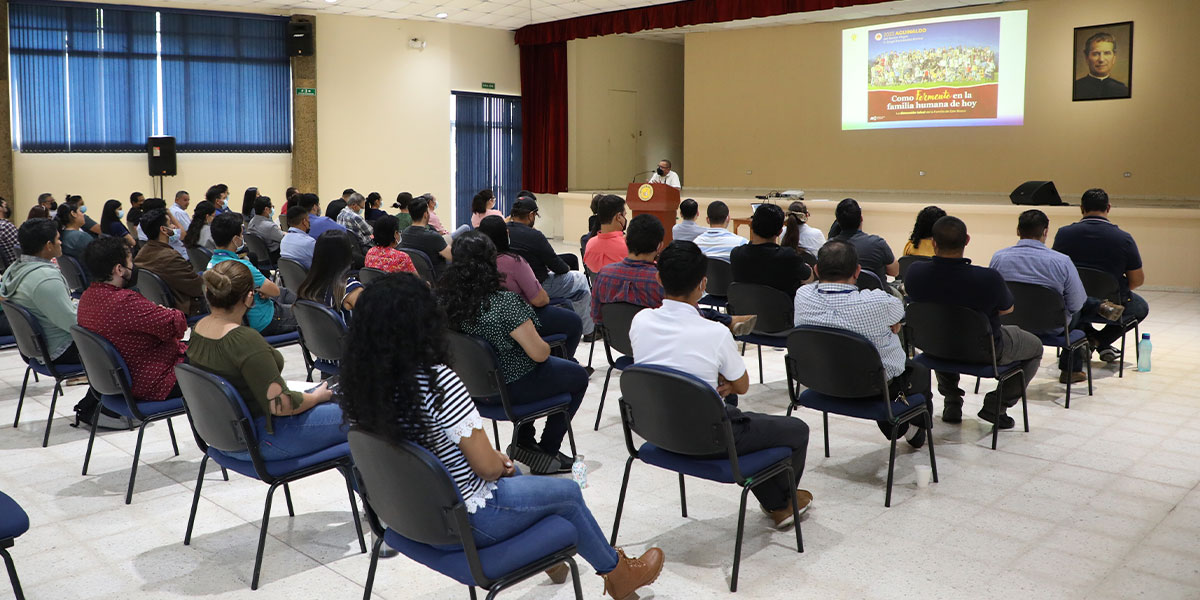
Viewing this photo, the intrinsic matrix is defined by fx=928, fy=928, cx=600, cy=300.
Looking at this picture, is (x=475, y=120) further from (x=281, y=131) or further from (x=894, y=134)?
(x=894, y=134)

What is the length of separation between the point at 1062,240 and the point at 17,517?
224 inches

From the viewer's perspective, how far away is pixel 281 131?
13359 millimetres

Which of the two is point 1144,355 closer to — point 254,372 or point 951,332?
point 951,332

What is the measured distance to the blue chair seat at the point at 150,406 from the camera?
3754 mm

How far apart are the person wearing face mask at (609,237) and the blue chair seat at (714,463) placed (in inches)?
119

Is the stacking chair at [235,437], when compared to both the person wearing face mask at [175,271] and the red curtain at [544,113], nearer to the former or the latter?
the person wearing face mask at [175,271]

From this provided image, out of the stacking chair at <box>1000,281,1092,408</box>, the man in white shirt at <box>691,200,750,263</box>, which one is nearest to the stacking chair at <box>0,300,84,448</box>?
the man in white shirt at <box>691,200,750,263</box>

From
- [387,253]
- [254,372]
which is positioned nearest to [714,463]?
[254,372]

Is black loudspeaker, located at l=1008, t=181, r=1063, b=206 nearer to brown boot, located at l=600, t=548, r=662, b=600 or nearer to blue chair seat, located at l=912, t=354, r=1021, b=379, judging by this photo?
blue chair seat, located at l=912, t=354, r=1021, b=379

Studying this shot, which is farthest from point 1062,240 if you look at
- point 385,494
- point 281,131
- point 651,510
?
point 281,131

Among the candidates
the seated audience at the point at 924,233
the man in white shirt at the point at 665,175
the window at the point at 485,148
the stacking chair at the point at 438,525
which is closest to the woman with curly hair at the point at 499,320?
the stacking chair at the point at 438,525

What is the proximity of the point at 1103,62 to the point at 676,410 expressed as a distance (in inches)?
430

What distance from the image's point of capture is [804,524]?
141 inches

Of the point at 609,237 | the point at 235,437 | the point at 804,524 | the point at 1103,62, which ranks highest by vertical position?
the point at 1103,62
